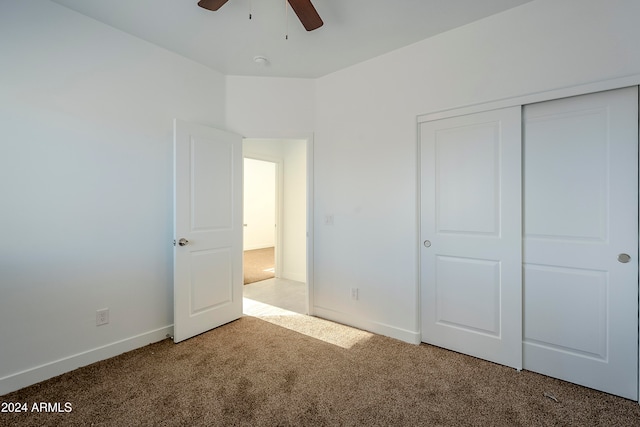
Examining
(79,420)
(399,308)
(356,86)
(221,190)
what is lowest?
(79,420)

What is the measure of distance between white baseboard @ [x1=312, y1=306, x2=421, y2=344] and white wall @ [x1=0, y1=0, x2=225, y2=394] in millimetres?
1544

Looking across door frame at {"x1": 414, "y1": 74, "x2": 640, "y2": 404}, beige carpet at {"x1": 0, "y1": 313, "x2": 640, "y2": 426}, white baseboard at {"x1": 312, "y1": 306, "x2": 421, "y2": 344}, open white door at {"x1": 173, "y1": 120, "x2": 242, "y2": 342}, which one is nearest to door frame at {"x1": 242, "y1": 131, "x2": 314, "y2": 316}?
Answer: white baseboard at {"x1": 312, "y1": 306, "x2": 421, "y2": 344}

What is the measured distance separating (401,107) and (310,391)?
2.40 meters

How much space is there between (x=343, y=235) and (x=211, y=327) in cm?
160

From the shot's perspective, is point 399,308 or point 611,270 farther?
point 399,308

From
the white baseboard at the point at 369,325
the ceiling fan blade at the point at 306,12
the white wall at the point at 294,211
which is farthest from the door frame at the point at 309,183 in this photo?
the white wall at the point at 294,211

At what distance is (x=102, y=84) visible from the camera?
2291 mm

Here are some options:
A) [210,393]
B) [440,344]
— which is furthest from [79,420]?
[440,344]

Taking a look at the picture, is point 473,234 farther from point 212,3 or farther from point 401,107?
point 212,3

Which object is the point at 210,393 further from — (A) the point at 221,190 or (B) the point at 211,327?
(A) the point at 221,190

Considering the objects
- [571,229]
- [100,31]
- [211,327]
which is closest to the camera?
[571,229]

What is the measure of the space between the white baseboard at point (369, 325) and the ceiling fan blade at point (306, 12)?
254 centimetres

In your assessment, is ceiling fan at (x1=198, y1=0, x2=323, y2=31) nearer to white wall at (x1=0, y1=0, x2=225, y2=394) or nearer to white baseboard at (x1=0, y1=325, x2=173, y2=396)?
white wall at (x1=0, y1=0, x2=225, y2=394)

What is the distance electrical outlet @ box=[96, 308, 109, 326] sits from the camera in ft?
7.49
